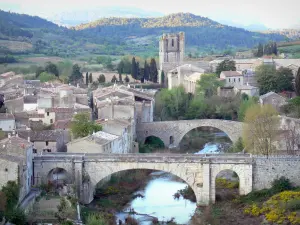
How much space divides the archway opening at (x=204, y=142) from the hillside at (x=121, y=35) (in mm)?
46750

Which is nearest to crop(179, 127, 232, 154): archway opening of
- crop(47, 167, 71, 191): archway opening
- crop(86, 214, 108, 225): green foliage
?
crop(47, 167, 71, 191): archway opening

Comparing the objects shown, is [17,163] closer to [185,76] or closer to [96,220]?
[96,220]

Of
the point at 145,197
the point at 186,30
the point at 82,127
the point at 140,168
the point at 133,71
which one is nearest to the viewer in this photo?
the point at 140,168

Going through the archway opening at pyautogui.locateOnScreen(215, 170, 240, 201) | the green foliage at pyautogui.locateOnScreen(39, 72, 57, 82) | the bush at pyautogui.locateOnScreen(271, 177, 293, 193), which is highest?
the green foliage at pyautogui.locateOnScreen(39, 72, 57, 82)

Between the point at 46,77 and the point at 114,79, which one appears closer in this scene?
the point at 46,77

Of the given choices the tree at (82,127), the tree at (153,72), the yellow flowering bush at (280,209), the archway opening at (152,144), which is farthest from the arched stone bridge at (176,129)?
the tree at (153,72)

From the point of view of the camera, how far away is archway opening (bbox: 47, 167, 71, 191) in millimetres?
30053

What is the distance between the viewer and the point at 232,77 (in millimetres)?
58562

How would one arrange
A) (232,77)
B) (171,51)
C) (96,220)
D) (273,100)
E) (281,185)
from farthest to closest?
(171,51)
(232,77)
(273,100)
(281,185)
(96,220)

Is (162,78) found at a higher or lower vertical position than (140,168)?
higher

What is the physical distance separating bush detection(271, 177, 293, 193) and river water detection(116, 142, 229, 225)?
10.2 feet

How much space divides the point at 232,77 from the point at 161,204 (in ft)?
92.9

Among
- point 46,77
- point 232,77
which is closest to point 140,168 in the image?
point 232,77

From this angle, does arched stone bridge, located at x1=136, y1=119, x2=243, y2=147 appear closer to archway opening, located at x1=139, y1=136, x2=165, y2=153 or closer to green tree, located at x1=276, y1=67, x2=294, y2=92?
Result: archway opening, located at x1=139, y1=136, x2=165, y2=153
